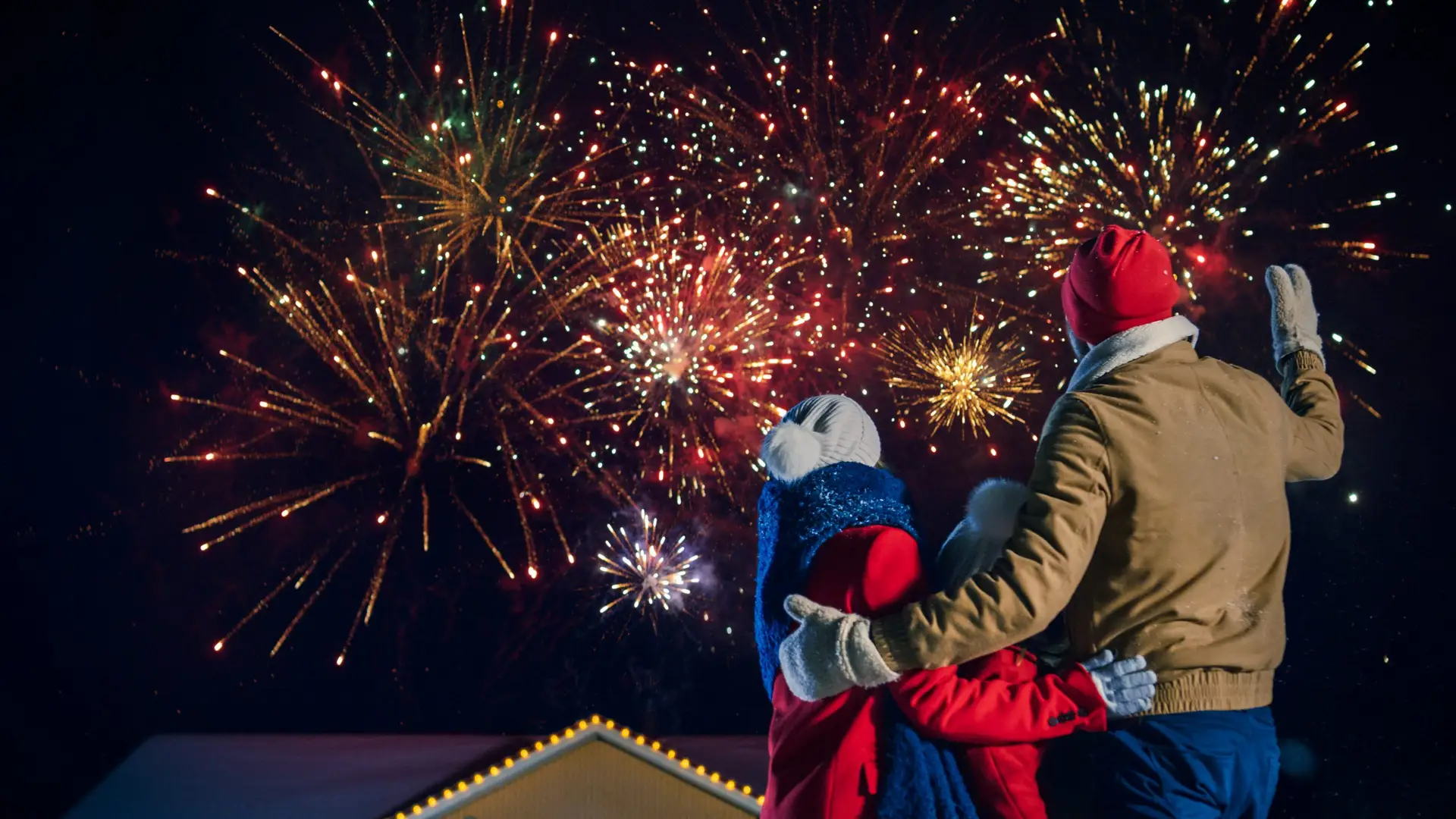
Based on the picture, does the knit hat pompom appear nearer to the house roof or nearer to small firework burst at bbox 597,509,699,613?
the house roof

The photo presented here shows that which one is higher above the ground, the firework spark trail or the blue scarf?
the firework spark trail

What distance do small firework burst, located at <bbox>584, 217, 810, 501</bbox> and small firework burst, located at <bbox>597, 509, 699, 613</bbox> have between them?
256 millimetres

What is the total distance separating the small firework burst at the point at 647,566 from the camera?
512 centimetres

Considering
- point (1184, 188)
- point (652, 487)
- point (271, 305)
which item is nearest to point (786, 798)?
point (652, 487)

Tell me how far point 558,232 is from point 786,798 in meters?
3.56

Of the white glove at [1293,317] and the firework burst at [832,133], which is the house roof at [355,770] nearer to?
the white glove at [1293,317]

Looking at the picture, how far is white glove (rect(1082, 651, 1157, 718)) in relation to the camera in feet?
6.39

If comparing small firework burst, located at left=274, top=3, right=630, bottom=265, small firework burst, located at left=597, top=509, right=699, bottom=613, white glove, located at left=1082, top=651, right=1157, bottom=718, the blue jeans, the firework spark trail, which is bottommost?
the blue jeans

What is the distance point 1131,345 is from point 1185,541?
0.42m

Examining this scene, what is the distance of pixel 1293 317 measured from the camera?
256 centimetres

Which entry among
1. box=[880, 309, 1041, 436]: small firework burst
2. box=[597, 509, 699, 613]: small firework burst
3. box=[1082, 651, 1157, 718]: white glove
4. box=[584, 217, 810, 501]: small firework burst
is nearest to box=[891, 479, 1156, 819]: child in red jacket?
box=[1082, 651, 1157, 718]: white glove

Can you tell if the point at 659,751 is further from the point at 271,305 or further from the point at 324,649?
the point at 271,305

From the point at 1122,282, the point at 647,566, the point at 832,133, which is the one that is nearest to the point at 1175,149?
the point at 832,133

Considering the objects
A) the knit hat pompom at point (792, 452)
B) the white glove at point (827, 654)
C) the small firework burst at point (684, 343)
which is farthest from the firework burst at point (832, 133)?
the white glove at point (827, 654)
